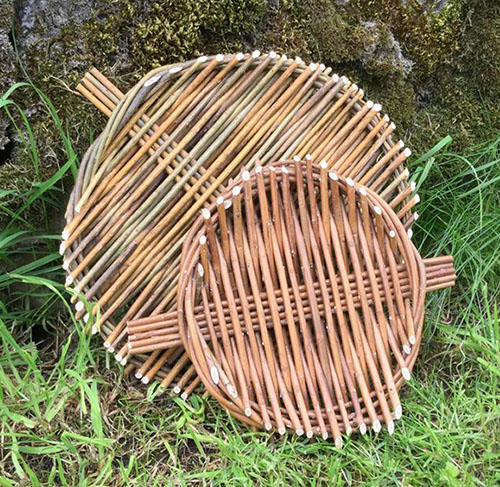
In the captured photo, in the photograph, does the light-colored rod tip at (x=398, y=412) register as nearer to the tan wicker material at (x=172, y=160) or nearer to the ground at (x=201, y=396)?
the ground at (x=201, y=396)

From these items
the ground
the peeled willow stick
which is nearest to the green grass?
the ground

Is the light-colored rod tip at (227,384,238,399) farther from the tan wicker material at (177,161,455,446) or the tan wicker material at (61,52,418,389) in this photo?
the tan wicker material at (61,52,418,389)

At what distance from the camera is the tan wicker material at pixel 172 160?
135 centimetres

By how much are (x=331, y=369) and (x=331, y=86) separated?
64 cm

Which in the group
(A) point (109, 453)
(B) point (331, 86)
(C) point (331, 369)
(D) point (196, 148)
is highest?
(B) point (331, 86)

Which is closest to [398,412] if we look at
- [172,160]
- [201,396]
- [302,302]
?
[302,302]

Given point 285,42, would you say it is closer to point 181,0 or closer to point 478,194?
point 181,0

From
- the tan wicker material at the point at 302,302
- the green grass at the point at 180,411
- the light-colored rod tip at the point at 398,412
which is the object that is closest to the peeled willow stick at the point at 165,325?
the tan wicker material at the point at 302,302

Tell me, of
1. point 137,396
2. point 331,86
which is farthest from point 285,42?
point 137,396

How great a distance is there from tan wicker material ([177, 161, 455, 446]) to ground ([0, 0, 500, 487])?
0.09m

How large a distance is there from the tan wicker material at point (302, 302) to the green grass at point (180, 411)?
0.08m

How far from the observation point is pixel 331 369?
1.32 meters

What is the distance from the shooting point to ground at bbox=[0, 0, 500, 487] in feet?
4.17

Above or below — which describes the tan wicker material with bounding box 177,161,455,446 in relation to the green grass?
above
